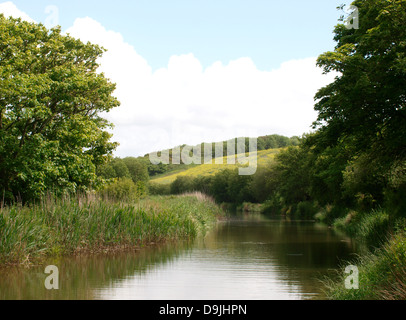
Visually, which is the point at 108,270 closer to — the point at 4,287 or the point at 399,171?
the point at 4,287

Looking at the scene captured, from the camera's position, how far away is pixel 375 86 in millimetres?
17000

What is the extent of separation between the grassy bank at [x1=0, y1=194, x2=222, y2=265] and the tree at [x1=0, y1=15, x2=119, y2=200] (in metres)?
1.97

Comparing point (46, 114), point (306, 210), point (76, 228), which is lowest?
point (306, 210)

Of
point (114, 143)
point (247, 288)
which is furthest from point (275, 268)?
point (114, 143)

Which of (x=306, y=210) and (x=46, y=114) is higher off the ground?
(x=46, y=114)

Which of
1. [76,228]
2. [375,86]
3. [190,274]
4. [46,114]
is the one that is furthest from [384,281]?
[46,114]

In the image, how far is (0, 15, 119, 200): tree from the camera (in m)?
19.3

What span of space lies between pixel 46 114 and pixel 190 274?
11347 mm

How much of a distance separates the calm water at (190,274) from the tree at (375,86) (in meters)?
4.81

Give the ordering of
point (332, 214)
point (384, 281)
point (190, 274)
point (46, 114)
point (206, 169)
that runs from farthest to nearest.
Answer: point (206, 169) → point (332, 214) → point (46, 114) → point (190, 274) → point (384, 281)

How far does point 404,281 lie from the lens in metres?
8.06

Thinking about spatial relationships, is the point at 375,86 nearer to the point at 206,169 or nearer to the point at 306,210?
the point at 306,210

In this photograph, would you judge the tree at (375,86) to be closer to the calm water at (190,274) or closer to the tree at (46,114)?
the calm water at (190,274)

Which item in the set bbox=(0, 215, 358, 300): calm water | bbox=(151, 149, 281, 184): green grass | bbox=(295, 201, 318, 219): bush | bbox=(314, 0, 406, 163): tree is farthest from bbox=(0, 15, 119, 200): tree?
bbox=(151, 149, 281, 184): green grass
